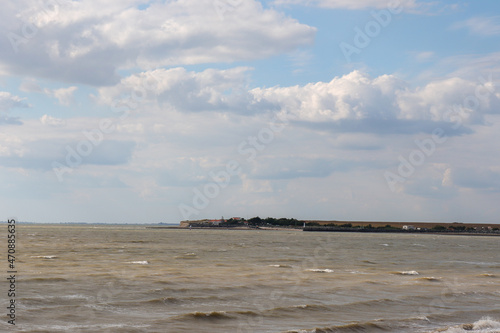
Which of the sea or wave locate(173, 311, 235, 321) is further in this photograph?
wave locate(173, 311, 235, 321)

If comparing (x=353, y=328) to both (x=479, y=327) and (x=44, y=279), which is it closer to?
(x=479, y=327)

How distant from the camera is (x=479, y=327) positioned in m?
23.6

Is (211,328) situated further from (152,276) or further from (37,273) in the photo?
(37,273)

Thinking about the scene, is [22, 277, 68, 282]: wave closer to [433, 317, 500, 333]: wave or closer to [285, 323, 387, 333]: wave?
[285, 323, 387, 333]: wave

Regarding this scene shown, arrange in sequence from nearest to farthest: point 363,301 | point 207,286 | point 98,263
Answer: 1. point 363,301
2. point 207,286
3. point 98,263

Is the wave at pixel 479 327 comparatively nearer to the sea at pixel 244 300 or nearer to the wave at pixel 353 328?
the sea at pixel 244 300

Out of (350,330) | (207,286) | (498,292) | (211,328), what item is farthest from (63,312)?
(498,292)

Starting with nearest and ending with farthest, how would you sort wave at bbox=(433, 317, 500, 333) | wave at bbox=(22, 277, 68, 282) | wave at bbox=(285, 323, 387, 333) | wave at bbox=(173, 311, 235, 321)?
wave at bbox=(285, 323, 387, 333) → wave at bbox=(433, 317, 500, 333) → wave at bbox=(173, 311, 235, 321) → wave at bbox=(22, 277, 68, 282)

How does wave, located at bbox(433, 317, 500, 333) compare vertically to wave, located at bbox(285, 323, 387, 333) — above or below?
below

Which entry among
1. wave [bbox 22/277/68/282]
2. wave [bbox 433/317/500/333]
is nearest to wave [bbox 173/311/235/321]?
wave [bbox 433/317/500/333]

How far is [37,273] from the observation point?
38.5m

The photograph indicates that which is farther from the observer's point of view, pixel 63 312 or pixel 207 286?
pixel 207 286

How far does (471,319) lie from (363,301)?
6096 millimetres

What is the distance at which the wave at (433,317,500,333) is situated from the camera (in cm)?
2272
